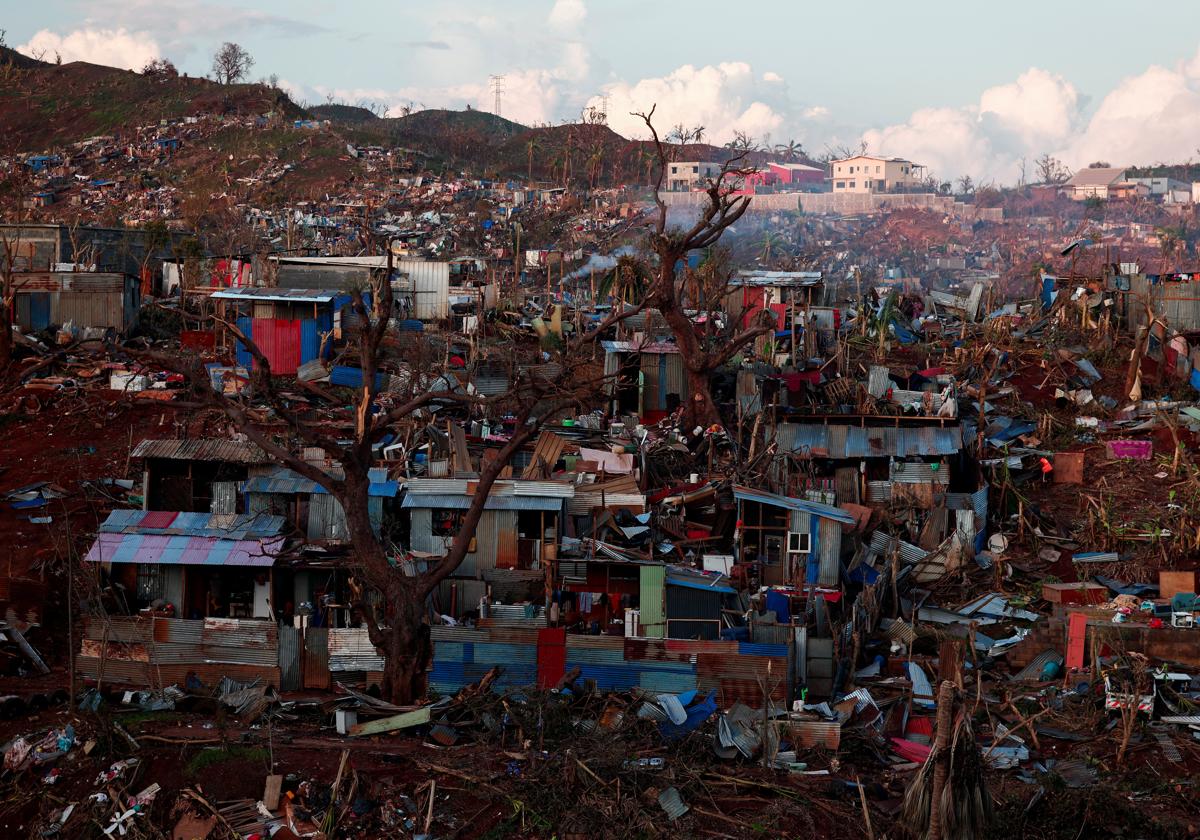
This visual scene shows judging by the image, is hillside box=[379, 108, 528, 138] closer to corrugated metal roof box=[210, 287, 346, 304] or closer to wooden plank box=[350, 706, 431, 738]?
corrugated metal roof box=[210, 287, 346, 304]

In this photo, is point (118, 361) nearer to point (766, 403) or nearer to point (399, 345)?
point (399, 345)

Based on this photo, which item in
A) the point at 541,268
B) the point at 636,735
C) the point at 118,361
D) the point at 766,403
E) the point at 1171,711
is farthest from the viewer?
the point at 541,268

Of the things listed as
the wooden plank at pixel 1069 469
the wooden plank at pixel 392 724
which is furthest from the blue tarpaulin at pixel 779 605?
the wooden plank at pixel 1069 469

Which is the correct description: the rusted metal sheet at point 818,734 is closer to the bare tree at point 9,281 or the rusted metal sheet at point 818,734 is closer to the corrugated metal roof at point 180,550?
the corrugated metal roof at point 180,550

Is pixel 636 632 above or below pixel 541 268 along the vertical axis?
below

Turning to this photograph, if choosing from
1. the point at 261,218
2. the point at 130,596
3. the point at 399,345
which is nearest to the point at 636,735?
the point at 130,596

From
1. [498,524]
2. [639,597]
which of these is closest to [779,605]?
[639,597]
